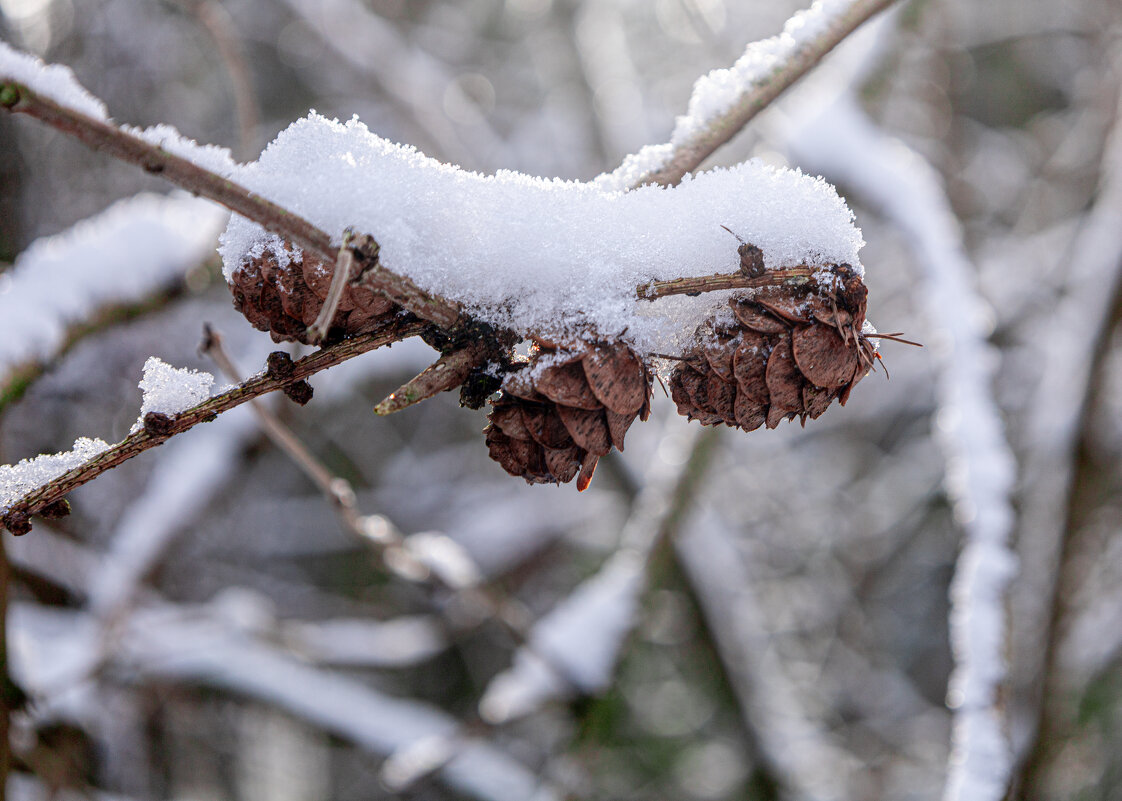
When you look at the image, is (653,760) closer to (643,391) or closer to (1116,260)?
(1116,260)

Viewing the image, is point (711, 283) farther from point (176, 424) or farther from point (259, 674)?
point (259, 674)

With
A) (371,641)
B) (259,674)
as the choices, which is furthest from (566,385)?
(371,641)

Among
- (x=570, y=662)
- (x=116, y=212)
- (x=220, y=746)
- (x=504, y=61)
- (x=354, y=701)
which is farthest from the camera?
(x=504, y=61)

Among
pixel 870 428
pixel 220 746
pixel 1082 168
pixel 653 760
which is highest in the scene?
pixel 1082 168

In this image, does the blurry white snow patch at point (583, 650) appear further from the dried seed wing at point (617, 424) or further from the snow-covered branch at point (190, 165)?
the snow-covered branch at point (190, 165)

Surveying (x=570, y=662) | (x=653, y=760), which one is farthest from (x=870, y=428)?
(x=570, y=662)

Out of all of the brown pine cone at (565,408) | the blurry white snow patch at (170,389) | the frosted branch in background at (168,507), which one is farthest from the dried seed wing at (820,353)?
A: the frosted branch in background at (168,507)

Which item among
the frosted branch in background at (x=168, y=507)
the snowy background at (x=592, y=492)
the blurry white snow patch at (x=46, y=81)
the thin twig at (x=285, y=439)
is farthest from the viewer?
the frosted branch in background at (x=168, y=507)
